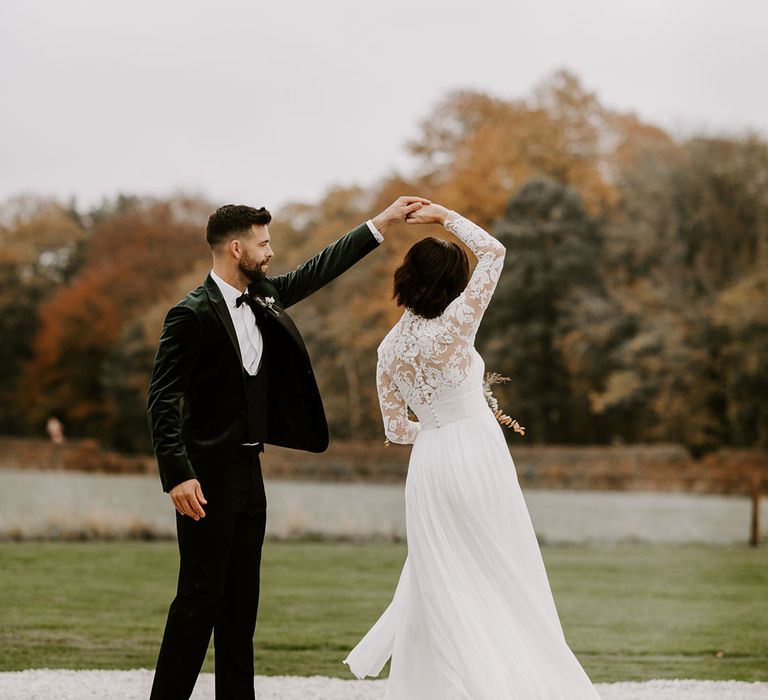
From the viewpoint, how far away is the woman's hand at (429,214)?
446cm

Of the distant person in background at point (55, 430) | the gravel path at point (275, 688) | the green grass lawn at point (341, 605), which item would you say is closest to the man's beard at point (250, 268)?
the gravel path at point (275, 688)

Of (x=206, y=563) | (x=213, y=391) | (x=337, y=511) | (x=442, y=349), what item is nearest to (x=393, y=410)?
(x=442, y=349)

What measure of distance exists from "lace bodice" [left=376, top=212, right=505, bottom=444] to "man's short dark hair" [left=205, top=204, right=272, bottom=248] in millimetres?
682

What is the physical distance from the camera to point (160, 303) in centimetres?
3891

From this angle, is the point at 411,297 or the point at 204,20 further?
the point at 204,20

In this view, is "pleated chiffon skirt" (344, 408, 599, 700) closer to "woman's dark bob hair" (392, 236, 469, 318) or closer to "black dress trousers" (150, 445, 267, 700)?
"woman's dark bob hair" (392, 236, 469, 318)

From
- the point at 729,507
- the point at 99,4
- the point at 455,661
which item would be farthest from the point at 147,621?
the point at 99,4

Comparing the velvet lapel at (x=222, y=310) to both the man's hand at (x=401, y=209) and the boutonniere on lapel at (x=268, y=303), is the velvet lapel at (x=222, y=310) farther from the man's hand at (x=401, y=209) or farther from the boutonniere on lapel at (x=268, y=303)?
the man's hand at (x=401, y=209)

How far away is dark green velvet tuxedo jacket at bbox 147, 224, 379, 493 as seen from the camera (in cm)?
412

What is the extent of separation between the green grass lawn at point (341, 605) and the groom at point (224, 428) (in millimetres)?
2625

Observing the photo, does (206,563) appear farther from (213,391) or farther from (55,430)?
(55,430)

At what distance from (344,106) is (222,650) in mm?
34867

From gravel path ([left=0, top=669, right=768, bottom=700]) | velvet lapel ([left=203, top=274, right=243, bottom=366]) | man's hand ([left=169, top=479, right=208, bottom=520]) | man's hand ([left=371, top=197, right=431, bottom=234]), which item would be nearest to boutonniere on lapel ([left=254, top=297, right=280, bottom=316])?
velvet lapel ([left=203, top=274, right=243, bottom=366])

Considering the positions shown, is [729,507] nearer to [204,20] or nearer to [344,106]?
[344,106]
